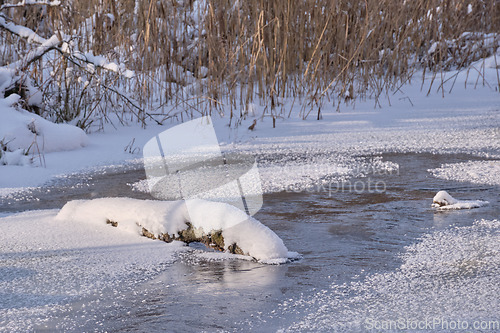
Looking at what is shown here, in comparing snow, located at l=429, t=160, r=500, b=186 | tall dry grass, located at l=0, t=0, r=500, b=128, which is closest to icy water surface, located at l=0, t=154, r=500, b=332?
snow, located at l=429, t=160, r=500, b=186

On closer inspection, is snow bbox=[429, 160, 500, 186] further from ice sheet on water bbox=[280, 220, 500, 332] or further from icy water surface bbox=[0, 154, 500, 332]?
ice sheet on water bbox=[280, 220, 500, 332]

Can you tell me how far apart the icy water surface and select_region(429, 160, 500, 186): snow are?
219 millimetres

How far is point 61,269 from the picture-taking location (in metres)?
1.83

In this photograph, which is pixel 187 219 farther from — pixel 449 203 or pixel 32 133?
pixel 32 133

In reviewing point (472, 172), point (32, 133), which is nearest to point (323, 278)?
point (472, 172)

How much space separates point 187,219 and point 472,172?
4.87ft

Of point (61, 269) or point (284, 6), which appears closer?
point (61, 269)

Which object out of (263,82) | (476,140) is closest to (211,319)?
(476,140)

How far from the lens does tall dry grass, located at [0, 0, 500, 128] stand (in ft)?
15.3

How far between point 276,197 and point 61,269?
1034mm

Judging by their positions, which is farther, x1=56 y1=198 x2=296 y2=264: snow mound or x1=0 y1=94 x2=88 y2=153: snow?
x1=0 y1=94 x2=88 y2=153: snow

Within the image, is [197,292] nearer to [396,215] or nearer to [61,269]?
[61,269]

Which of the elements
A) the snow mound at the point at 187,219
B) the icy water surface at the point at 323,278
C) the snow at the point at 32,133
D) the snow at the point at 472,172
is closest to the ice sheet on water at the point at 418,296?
the icy water surface at the point at 323,278

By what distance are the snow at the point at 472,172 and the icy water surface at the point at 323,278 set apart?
219 millimetres
